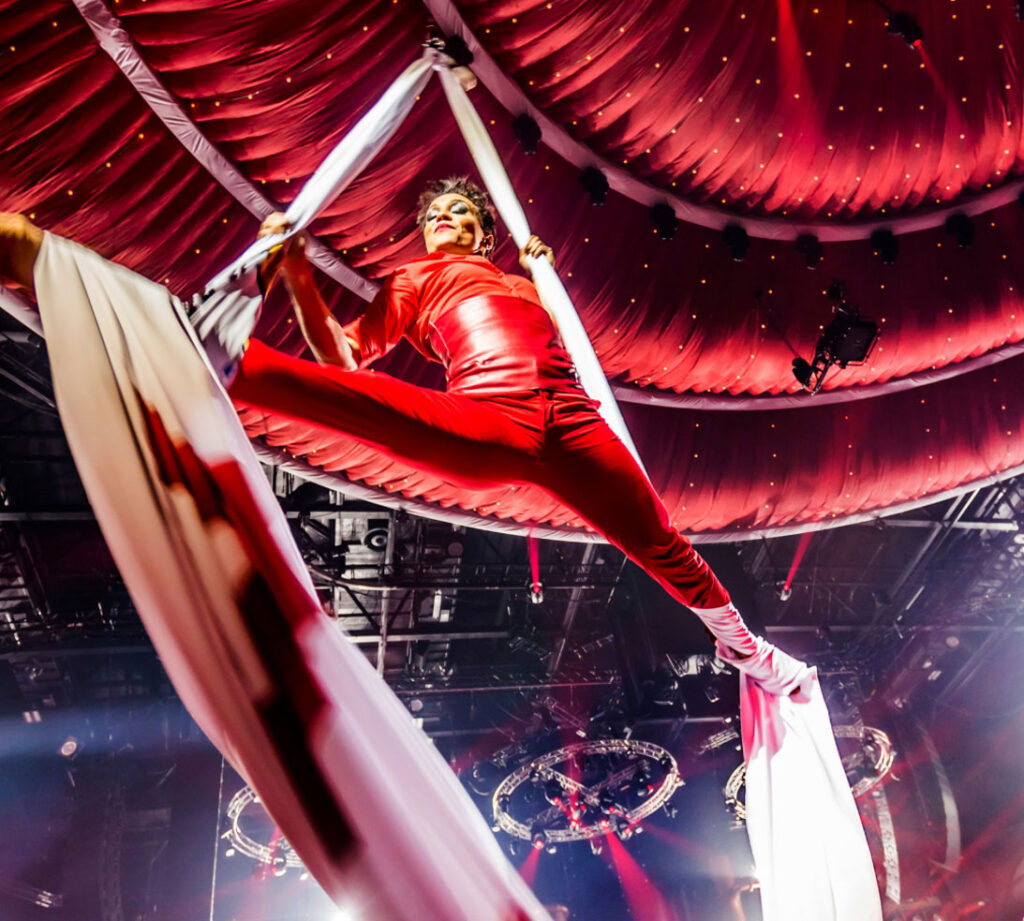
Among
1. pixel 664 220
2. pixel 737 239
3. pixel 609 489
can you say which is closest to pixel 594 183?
pixel 664 220

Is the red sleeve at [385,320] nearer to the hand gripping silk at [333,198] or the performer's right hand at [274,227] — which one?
the hand gripping silk at [333,198]

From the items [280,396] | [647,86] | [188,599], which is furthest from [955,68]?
[188,599]

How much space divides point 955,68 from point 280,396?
3568mm

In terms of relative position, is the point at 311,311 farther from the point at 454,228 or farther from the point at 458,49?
the point at 458,49

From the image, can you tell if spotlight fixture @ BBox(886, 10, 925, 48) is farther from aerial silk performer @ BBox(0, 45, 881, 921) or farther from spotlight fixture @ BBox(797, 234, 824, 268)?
aerial silk performer @ BBox(0, 45, 881, 921)

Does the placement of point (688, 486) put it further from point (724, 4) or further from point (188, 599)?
point (188, 599)

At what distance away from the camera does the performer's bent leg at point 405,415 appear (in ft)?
5.31

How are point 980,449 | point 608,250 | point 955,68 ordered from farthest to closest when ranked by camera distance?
point 980,449
point 608,250
point 955,68

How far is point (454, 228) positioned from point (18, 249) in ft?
4.51

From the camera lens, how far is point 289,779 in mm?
1143

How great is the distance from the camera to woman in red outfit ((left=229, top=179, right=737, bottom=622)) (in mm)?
1705

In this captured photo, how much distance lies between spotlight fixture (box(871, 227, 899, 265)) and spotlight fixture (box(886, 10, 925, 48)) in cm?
108

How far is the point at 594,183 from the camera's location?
3535 millimetres

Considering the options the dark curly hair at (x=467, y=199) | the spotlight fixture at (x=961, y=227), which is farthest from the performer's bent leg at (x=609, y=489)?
the spotlight fixture at (x=961, y=227)
